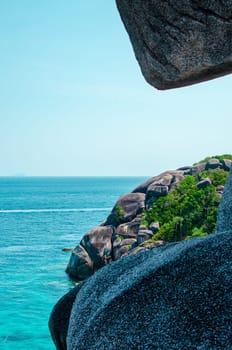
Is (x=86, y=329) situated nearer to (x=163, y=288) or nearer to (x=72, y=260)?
(x=163, y=288)

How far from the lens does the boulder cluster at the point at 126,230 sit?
25062 mm

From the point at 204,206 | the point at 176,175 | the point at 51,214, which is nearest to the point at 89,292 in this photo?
the point at 204,206

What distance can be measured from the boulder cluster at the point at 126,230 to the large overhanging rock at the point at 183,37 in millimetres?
18687

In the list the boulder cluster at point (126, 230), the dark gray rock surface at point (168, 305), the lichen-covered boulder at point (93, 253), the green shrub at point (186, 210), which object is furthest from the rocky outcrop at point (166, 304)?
the lichen-covered boulder at point (93, 253)

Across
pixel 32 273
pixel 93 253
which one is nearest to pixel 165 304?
pixel 93 253

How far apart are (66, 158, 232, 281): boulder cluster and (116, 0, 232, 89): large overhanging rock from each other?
736 inches

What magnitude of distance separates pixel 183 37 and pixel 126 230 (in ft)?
70.4

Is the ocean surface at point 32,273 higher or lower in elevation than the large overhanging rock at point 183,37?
lower

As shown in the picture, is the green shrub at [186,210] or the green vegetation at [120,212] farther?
the green vegetation at [120,212]

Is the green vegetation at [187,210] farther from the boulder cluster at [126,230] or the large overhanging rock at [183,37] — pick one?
the large overhanging rock at [183,37]

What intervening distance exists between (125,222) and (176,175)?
3963mm

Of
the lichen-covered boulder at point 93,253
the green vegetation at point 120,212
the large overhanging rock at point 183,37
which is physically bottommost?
the lichen-covered boulder at point 93,253

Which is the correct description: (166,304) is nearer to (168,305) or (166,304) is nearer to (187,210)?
(168,305)

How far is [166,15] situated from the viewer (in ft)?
16.3
